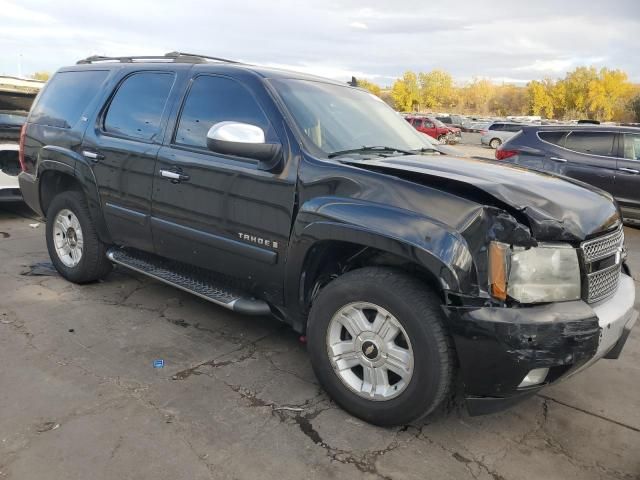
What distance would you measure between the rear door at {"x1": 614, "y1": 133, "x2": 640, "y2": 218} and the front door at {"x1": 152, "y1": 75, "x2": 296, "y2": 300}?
7.01m

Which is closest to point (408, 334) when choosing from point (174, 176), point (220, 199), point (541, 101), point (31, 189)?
point (220, 199)

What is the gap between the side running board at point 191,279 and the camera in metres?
3.51

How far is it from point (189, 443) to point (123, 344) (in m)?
1.33

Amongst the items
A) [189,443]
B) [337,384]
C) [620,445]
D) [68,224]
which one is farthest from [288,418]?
[68,224]

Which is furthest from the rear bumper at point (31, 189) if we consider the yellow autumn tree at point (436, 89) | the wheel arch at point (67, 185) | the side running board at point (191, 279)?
the yellow autumn tree at point (436, 89)

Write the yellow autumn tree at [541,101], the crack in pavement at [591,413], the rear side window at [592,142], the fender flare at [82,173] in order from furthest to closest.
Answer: the yellow autumn tree at [541,101] → the rear side window at [592,142] → the fender flare at [82,173] → the crack in pavement at [591,413]

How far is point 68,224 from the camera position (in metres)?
4.92

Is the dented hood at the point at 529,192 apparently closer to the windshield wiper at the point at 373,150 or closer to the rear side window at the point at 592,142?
the windshield wiper at the point at 373,150

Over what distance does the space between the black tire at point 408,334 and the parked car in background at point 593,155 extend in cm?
640

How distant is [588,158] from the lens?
878cm

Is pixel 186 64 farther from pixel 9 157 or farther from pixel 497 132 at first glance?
pixel 497 132

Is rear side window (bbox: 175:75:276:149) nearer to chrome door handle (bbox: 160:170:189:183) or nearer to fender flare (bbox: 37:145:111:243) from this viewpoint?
chrome door handle (bbox: 160:170:189:183)

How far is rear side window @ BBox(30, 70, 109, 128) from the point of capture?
4.70 meters

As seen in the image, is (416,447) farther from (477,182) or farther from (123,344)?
(123,344)
